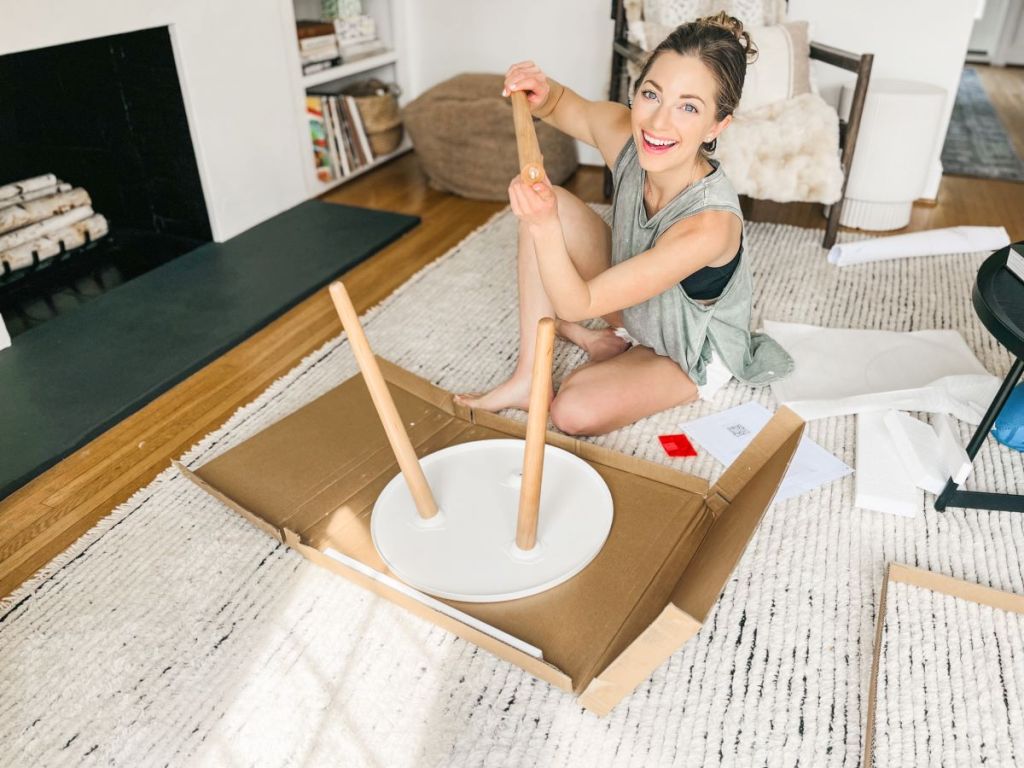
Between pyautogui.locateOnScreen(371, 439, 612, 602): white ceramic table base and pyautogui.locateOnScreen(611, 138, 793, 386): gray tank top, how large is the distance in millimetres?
371

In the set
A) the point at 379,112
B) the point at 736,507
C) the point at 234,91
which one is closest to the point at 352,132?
the point at 379,112

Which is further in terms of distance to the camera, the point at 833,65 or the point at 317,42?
the point at 317,42

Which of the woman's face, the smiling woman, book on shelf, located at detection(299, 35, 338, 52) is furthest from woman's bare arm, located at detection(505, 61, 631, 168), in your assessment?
book on shelf, located at detection(299, 35, 338, 52)

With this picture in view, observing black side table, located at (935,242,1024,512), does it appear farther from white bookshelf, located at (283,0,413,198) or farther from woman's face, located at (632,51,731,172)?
white bookshelf, located at (283,0,413,198)

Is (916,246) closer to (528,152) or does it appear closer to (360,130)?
(528,152)

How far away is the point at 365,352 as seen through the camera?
0.99m

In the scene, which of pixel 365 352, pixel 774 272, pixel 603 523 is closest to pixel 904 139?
pixel 774 272

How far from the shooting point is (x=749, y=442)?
135cm

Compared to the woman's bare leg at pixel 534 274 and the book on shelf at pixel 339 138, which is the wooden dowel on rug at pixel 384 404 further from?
the book on shelf at pixel 339 138

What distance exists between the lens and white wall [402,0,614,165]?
9.63 ft

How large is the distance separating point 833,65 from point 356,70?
1.68 m

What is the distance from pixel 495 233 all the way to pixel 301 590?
1.57 m

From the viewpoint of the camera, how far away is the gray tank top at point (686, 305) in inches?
53.2

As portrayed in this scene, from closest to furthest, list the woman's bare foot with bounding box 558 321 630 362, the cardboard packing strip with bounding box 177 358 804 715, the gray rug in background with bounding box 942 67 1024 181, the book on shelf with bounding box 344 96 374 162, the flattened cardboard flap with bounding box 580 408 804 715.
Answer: the flattened cardboard flap with bounding box 580 408 804 715 < the cardboard packing strip with bounding box 177 358 804 715 < the woman's bare foot with bounding box 558 321 630 362 < the book on shelf with bounding box 344 96 374 162 < the gray rug in background with bounding box 942 67 1024 181
